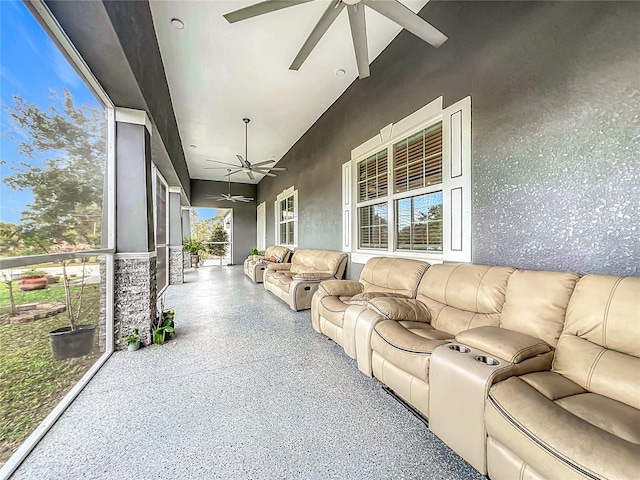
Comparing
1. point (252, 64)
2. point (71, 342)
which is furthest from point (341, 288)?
point (252, 64)

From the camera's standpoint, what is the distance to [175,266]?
6.93 meters

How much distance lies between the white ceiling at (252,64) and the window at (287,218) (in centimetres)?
180

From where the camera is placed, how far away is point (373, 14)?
2963 millimetres

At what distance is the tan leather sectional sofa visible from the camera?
37.5 inches

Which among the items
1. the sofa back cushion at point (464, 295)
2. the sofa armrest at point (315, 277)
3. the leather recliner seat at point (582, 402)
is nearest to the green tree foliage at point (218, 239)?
the sofa armrest at point (315, 277)

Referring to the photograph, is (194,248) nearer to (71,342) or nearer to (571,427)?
(71,342)

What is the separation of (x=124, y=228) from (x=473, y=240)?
3.55 m

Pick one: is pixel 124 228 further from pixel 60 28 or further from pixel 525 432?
pixel 525 432

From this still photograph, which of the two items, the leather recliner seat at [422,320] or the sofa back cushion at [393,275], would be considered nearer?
the leather recliner seat at [422,320]

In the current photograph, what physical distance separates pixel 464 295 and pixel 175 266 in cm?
689

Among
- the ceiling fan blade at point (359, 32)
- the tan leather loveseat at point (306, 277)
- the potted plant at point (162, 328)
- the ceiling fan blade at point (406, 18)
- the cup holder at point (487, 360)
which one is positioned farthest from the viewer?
the tan leather loveseat at point (306, 277)

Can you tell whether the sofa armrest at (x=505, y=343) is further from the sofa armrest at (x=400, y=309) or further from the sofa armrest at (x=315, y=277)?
the sofa armrest at (x=315, y=277)

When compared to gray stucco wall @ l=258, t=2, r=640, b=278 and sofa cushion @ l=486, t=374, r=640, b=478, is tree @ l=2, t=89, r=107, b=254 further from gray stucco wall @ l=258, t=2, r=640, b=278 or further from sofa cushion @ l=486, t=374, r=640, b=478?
gray stucco wall @ l=258, t=2, r=640, b=278

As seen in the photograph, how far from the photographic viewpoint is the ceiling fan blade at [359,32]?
79.0 inches
